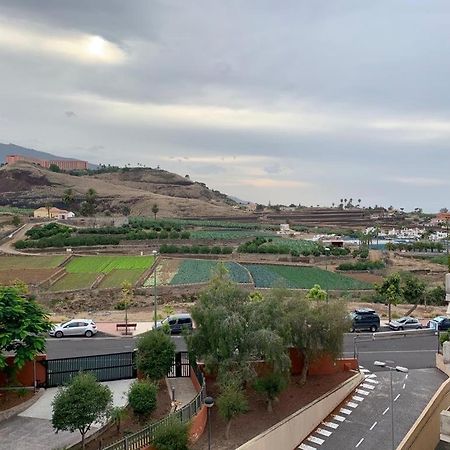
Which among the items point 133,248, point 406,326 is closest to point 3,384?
point 406,326

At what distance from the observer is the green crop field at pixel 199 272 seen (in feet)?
189

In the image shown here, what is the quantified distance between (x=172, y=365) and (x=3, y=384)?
281 inches

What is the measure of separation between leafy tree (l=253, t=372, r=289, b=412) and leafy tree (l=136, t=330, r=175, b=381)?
3.94 m

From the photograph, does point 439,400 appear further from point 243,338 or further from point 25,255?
point 25,255

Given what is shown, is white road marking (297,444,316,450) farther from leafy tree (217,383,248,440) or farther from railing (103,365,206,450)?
railing (103,365,206,450)

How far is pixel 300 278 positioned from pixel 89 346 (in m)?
38.5

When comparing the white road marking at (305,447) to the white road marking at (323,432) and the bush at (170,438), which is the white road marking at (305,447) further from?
the bush at (170,438)

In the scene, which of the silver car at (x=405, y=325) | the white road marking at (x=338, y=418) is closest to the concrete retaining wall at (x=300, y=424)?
the white road marking at (x=338, y=418)

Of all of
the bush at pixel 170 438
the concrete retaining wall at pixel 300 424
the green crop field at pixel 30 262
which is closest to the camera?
the bush at pixel 170 438

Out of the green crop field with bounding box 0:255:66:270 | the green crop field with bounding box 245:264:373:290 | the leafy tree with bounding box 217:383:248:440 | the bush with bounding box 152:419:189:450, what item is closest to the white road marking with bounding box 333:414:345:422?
the leafy tree with bounding box 217:383:248:440

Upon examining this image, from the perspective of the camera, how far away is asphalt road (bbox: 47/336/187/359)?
30438 millimetres

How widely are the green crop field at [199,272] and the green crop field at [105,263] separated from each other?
511 centimetres

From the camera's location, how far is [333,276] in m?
70.2

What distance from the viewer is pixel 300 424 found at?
72.7ft
